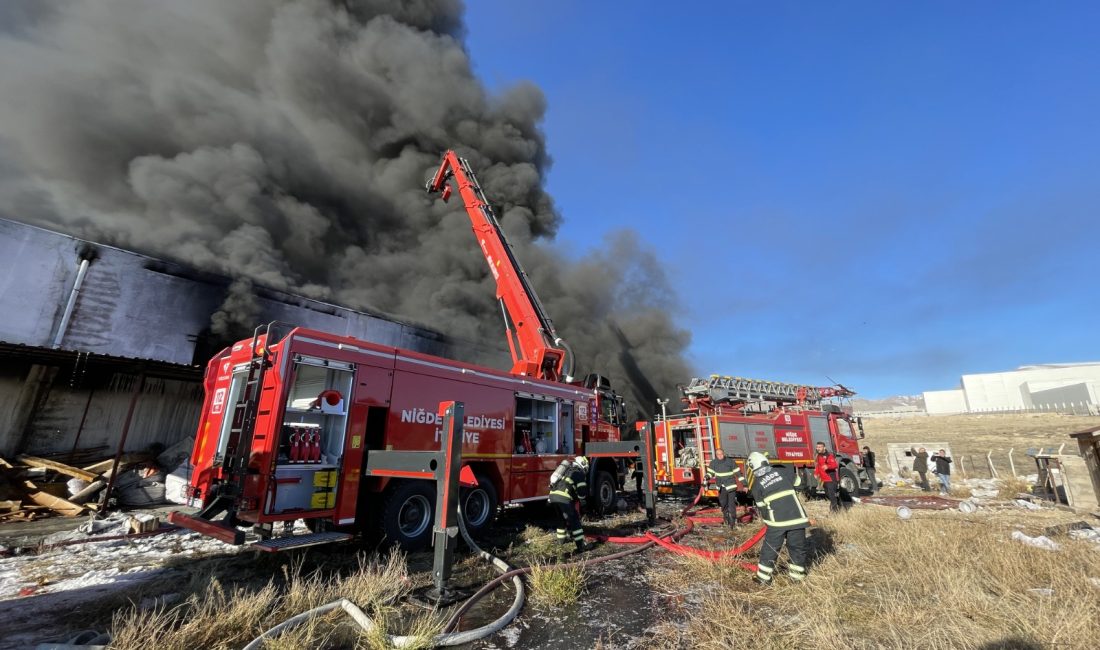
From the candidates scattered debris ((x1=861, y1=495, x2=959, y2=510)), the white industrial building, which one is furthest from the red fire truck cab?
the white industrial building

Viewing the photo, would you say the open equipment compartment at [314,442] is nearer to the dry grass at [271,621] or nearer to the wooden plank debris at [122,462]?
the dry grass at [271,621]

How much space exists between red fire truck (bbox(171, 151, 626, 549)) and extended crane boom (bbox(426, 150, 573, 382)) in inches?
68.5

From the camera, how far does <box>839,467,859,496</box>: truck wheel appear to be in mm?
11922

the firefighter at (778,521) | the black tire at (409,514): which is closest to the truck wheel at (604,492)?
the black tire at (409,514)

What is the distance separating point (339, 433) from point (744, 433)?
328 inches

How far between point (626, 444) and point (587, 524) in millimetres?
1660

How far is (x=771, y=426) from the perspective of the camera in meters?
10.9

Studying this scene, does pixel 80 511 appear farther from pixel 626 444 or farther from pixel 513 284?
pixel 626 444

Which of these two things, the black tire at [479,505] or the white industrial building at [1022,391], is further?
the white industrial building at [1022,391]

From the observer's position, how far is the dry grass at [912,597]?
2982 millimetres

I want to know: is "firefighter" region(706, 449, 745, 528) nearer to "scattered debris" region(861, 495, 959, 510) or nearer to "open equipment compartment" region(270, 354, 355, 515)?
"scattered debris" region(861, 495, 959, 510)

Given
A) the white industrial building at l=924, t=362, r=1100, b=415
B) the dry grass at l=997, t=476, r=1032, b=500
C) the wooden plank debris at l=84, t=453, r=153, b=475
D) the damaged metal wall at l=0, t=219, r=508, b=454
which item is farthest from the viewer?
the white industrial building at l=924, t=362, r=1100, b=415

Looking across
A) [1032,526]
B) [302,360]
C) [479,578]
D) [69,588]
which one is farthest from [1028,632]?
[69,588]

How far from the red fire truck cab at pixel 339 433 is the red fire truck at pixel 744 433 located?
4.36 metres
